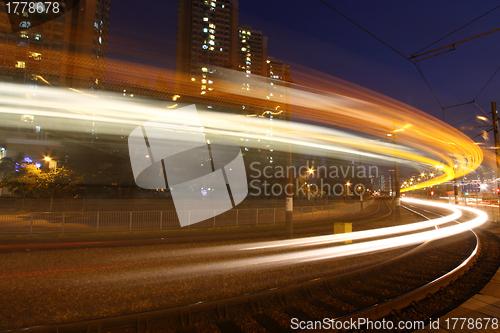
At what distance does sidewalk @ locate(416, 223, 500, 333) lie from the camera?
4488 millimetres

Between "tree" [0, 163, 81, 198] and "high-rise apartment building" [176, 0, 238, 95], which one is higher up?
"high-rise apartment building" [176, 0, 238, 95]

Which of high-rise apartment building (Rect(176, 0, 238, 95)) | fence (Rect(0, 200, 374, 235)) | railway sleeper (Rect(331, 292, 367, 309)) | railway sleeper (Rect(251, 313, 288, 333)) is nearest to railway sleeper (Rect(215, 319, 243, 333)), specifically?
railway sleeper (Rect(251, 313, 288, 333))

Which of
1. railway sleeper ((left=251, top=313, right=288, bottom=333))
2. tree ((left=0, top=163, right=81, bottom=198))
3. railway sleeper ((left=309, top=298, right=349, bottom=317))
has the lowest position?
railway sleeper ((left=251, top=313, right=288, bottom=333))

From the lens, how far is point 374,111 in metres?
18.2

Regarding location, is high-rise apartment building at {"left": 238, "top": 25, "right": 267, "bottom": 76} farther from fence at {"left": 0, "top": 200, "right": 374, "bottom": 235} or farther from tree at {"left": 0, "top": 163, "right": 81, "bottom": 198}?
fence at {"left": 0, "top": 200, "right": 374, "bottom": 235}

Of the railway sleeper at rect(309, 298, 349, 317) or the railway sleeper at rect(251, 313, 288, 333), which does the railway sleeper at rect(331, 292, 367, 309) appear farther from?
the railway sleeper at rect(251, 313, 288, 333)

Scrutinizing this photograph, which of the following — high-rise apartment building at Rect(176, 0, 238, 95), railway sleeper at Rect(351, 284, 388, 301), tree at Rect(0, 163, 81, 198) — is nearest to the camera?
railway sleeper at Rect(351, 284, 388, 301)

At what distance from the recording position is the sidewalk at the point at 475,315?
177 inches

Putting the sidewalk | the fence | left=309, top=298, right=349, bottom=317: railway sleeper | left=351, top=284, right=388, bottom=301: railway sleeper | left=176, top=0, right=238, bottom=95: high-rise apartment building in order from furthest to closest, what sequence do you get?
1. left=176, top=0, right=238, bottom=95: high-rise apartment building
2. the fence
3. left=351, top=284, right=388, bottom=301: railway sleeper
4. left=309, top=298, right=349, bottom=317: railway sleeper
5. the sidewalk

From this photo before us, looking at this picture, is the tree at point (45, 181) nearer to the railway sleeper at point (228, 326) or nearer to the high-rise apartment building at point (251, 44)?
the railway sleeper at point (228, 326)

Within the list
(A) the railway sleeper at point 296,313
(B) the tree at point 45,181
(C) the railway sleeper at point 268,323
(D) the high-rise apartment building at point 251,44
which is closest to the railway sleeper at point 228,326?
(C) the railway sleeper at point 268,323

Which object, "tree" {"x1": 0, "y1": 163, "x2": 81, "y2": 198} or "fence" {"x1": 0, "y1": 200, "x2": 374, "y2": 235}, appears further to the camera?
"tree" {"x1": 0, "y1": 163, "x2": 81, "y2": 198}

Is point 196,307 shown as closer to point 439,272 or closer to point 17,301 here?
point 17,301

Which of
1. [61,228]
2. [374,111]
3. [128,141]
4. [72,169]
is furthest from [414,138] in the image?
[72,169]
